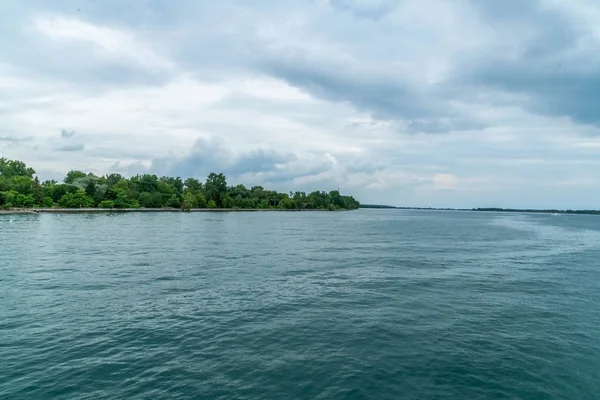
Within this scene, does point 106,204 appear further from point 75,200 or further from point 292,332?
point 292,332

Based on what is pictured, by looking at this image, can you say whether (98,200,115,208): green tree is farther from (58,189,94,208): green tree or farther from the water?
the water

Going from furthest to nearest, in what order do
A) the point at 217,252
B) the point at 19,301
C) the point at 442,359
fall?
the point at 217,252 → the point at 19,301 → the point at 442,359

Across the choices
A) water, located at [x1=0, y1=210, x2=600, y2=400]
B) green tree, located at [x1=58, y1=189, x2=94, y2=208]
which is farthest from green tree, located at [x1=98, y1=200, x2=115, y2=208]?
water, located at [x1=0, y1=210, x2=600, y2=400]

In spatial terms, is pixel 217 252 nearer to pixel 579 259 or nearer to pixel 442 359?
pixel 442 359

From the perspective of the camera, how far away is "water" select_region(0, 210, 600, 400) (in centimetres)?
1485

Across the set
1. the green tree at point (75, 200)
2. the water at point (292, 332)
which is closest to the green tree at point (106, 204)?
the green tree at point (75, 200)

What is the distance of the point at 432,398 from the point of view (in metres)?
14.1

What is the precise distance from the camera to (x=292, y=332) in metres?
20.4

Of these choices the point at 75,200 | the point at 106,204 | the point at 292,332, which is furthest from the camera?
the point at 106,204

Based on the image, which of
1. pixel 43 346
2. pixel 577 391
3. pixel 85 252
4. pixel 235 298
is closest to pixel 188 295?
pixel 235 298

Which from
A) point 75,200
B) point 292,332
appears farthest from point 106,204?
point 292,332

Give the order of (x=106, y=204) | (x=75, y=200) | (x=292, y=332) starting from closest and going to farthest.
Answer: (x=292, y=332)
(x=75, y=200)
(x=106, y=204)

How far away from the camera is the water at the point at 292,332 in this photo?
1485cm

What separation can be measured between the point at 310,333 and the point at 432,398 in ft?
25.8
